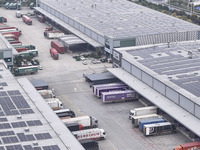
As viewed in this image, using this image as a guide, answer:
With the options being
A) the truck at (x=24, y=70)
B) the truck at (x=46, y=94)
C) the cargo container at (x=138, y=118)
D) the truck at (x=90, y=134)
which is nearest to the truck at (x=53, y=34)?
the truck at (x=24, y=70)

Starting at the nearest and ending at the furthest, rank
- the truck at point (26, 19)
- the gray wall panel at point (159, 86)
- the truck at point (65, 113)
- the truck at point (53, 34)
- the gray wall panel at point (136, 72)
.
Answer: the truck at point (65, 113) < the gray wall panel at point (159, 86) < the gray wall panel at point (136, 72) < the truck at point (53, 34) < the truck at point (26, 19)

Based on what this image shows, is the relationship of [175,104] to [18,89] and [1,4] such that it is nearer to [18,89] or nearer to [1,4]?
[18,89]

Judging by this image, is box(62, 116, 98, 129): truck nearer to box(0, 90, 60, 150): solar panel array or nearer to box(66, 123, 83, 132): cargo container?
box(66, 123, 83, 132): cargo container

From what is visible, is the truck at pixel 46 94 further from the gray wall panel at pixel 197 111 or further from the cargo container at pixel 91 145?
the gray wall panel at pixel 197 111

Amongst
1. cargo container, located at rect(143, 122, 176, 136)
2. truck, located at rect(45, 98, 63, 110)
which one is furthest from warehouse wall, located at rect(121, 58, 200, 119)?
truck, located at rect(45, 98, 63, 110)

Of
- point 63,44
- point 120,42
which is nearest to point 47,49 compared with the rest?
point 63,44
